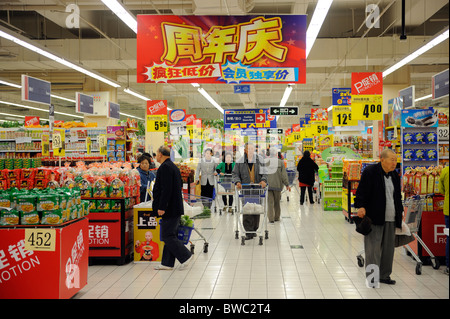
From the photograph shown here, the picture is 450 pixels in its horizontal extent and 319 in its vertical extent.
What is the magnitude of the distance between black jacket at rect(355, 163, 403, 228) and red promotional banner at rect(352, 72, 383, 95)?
891cm

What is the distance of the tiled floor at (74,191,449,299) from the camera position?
5461 mm

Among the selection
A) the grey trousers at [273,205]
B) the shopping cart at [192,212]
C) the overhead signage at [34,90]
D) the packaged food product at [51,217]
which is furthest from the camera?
the overhead signage at [34,90]

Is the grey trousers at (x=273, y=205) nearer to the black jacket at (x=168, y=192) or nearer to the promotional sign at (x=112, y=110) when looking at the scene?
the black jacket at (x=168, y=192)

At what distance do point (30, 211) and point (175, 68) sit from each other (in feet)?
12.5

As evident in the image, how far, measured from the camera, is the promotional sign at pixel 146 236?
7043 millimetres

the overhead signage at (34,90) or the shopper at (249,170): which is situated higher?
the overhead signage at (34,90)

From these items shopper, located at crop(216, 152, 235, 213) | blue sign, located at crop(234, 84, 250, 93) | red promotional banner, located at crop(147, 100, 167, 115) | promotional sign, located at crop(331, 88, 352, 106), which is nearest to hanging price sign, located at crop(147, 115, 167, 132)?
red promotional banner, located at crop(147, 100, 167, 115)

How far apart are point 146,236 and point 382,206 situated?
11.3ft

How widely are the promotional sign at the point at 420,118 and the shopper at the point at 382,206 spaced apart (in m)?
6.14

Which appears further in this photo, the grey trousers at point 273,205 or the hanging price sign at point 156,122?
the hanging price sign at point 156,122

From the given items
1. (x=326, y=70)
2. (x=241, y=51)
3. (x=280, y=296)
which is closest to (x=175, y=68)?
(x=241, y=51)

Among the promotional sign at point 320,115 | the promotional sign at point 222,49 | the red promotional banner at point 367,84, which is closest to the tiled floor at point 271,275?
the promotional sign at point 222,49

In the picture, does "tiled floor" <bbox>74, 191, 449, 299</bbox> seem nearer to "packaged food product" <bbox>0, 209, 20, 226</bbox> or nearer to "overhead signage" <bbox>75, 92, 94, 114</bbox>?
"packaged food product" <bbox>0, 209, 20, 226</bbox>

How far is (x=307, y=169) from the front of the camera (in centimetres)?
1454
